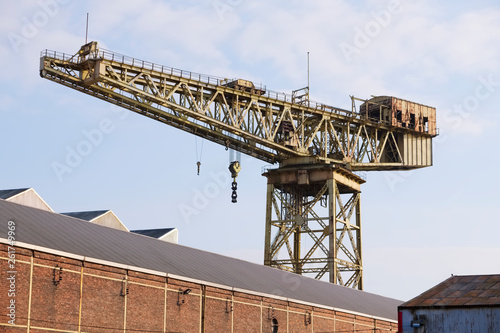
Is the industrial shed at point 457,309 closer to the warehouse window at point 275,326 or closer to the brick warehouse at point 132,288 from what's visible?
the brick warehouse at point 132,288

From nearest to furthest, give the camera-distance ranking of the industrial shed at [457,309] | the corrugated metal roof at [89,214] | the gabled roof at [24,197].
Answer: the industrial shed at [457,309]
the gabled roof at [24,197]
the corrugated metal roof at [89,214]

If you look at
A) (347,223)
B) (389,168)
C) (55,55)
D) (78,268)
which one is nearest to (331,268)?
(347,223)

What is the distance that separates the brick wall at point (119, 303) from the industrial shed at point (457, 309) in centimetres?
1135

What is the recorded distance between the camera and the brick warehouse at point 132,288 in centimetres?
3375

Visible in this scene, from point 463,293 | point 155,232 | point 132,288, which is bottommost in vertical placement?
point 463,293

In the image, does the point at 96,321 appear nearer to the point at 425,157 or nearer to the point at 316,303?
the point at 316,303

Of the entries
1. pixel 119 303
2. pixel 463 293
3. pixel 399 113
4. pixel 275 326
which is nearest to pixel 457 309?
pixel 463 293

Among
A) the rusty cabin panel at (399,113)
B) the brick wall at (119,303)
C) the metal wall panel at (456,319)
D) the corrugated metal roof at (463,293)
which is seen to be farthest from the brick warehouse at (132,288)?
the rusty cabin panel at (399,113)

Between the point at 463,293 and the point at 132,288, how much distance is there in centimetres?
1479

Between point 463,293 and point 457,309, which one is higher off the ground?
point 463,293

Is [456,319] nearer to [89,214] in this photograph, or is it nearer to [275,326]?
[275,326]

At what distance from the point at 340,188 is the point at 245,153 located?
10241mm

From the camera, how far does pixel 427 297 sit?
36688 mm

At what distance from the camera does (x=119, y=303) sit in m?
37.9
